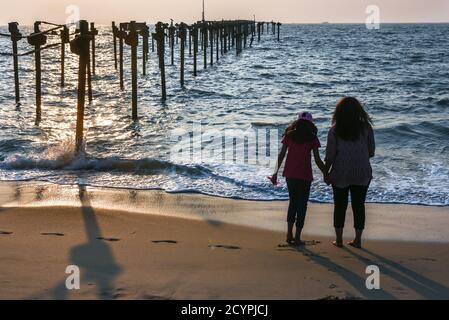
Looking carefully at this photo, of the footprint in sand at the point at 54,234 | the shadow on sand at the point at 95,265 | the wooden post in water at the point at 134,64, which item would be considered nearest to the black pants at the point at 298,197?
the shadow on sand at the point at 95,265

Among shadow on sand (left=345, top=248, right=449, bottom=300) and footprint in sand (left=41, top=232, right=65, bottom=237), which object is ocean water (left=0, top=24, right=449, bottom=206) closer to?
footprint in sand (left=41, top=232, right=65, bottom=237)

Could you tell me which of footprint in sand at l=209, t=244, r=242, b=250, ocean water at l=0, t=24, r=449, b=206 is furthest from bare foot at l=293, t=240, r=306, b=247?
ocean water at l=0, t=24, r=449, b=206

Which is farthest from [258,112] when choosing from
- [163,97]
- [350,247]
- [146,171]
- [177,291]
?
[177,291]

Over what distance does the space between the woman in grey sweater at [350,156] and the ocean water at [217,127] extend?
2475mm

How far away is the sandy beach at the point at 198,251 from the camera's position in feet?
16.1

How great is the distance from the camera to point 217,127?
15992mm

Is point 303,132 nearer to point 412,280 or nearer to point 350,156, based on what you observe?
point 350,156

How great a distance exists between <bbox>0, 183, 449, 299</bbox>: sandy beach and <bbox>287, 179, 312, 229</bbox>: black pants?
1.10 feet

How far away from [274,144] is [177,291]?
29.1 feet

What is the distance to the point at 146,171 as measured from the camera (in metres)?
10.7

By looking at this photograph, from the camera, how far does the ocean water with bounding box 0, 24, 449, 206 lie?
9.87 m

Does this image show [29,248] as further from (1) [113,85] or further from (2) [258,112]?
(1) [113,85]

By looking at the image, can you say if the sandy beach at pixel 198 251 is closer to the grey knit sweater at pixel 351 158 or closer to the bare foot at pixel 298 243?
the bare foot at pixel 298 243
